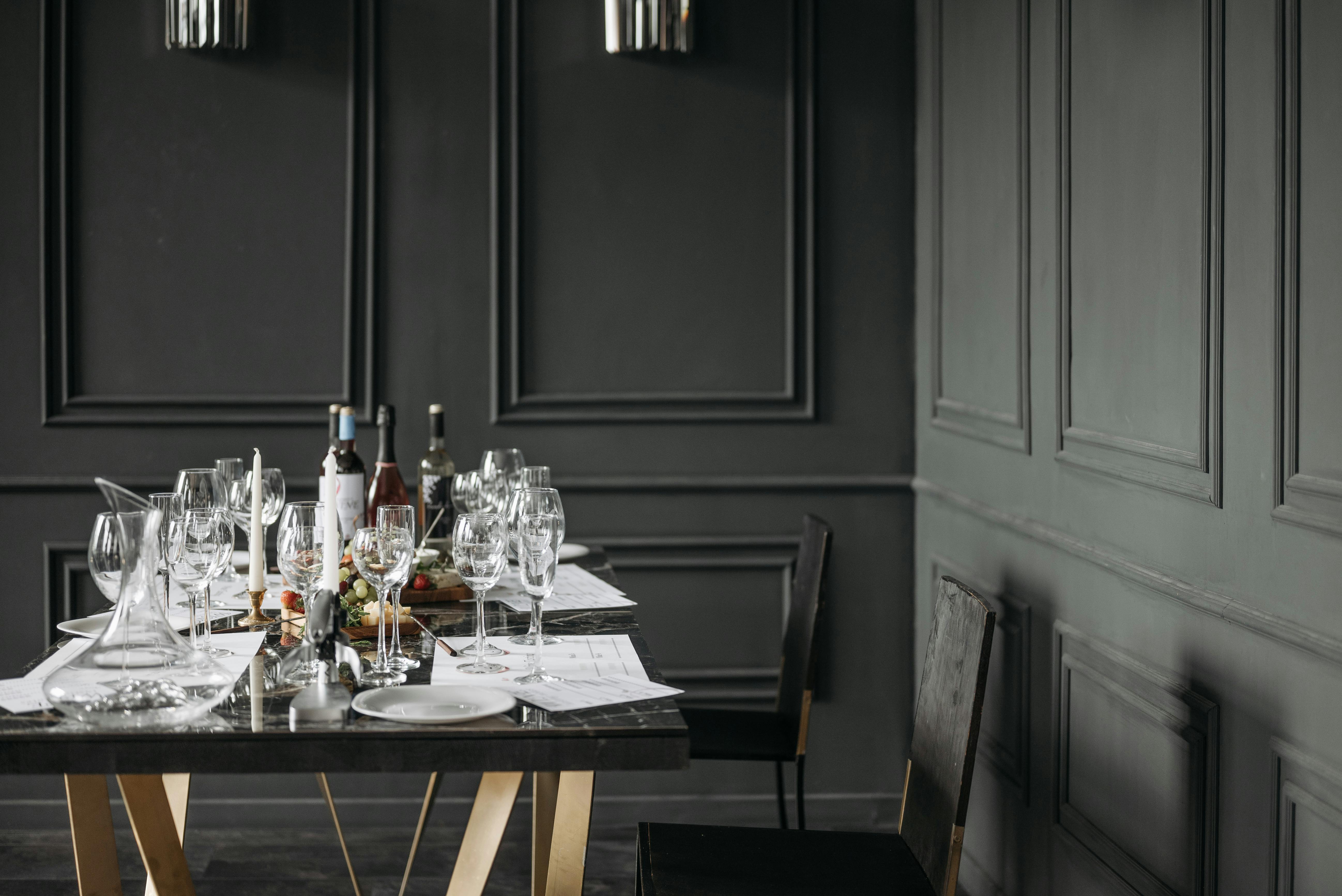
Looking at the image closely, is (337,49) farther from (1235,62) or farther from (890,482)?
(1235,62)

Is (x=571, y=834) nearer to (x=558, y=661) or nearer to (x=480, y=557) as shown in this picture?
(x=558, y=661)

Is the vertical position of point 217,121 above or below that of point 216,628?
above

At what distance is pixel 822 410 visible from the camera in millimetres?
3357

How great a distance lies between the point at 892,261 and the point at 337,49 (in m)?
1.56

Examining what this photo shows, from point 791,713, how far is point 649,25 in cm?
174

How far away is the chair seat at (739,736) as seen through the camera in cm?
260

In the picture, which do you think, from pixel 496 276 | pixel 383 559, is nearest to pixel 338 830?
pixel 383 559

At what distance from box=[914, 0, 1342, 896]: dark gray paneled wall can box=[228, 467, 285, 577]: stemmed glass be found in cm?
147

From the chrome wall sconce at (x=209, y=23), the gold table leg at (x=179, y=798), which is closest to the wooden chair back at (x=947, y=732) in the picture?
the gold table leg at (x=179, y=798)

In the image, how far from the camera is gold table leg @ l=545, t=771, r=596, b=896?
1697mm


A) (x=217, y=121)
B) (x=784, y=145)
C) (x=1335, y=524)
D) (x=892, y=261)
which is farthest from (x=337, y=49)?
(x=1335, y=524)

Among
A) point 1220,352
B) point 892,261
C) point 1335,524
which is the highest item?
point 892,261

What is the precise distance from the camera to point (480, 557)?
5.71ft

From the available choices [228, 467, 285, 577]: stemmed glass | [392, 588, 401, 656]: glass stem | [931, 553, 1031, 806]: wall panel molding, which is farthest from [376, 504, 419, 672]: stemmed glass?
[931, 553, 1031, 806]: wall panel molding
